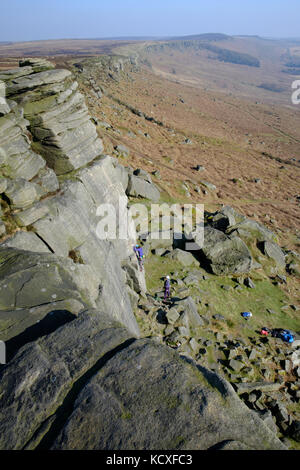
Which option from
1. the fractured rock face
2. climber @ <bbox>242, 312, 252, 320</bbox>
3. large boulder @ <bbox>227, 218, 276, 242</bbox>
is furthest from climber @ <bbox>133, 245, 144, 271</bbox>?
large boulder @ <bbox>227, 218, 276, 242</bbox>

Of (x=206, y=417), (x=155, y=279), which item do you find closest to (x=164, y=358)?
(x=206, y=417)

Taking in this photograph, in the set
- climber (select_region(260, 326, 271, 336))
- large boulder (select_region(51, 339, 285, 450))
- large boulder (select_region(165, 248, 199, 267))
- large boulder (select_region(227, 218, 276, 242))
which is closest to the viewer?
large boulder (select_region(51, 339, 285, 450))

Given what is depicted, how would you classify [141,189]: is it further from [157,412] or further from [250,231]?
[157,412]

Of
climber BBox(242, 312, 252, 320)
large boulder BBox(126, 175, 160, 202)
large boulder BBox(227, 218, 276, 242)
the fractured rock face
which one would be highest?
the fractured rock face

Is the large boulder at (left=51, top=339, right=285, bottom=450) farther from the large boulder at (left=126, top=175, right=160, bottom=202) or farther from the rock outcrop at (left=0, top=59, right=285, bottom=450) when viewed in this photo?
the large boulder at (left=126, top=175, right=160, bottom=202)

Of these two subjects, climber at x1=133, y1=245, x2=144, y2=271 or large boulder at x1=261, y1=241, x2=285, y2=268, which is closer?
climber at x1=133, y1=245, x2=144, y2=271

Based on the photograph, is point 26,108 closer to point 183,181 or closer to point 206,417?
point 206,417

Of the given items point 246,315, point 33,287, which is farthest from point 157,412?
point 246,315

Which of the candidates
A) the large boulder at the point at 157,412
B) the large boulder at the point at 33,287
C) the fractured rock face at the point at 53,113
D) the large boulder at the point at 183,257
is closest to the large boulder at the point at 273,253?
the large boulder at the point at 183,257

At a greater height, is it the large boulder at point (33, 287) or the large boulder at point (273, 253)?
the large boulder at point (33, 287)

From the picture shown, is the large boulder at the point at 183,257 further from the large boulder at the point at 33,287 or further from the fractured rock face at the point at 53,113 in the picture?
the large boulder at the point at 33,287

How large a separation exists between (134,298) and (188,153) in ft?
130

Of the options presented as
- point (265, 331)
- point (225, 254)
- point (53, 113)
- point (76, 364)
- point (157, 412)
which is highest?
point (53, 113)

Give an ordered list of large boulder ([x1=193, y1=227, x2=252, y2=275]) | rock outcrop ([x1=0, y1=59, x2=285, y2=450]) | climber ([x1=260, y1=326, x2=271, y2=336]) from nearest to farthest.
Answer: rock outcrop ([x1=0, y1=59, x2=285, y2=450]) < climber ([x1=260, y1=326, x2=271, y2=336]) < large boulder ([x1=193, y1=227, x2=252, y2=275])
